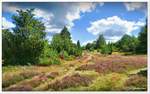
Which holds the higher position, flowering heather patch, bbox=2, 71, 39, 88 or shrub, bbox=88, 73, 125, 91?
flowering heather patch, bbox=2, 71, 39, 88

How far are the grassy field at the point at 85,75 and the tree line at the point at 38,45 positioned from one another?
0.06 meters

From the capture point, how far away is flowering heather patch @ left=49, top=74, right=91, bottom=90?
389 centimetres

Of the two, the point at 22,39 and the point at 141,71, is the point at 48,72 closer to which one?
the point at 22,39

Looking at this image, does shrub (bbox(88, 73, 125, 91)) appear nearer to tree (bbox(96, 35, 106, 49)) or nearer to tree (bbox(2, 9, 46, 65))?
tree (bbox(96, 35, 106, 49))

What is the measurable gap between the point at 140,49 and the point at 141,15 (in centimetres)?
30

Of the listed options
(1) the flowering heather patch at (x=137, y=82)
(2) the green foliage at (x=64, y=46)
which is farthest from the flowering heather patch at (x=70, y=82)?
(1) the flowering heather patch at (x=137, y=82)

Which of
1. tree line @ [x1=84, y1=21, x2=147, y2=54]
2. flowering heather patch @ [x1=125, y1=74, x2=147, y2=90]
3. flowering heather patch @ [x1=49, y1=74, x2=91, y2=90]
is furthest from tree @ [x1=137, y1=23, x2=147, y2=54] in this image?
flowering heather patch @ [x1=49, y1=74, x2=91, y2=90]

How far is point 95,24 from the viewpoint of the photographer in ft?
13.0

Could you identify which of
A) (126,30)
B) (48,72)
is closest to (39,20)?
(48,72)

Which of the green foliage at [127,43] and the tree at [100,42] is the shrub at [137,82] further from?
the tree at [100,42]

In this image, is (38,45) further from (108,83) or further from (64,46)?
(108,83)

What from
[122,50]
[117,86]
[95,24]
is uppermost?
[95,24]

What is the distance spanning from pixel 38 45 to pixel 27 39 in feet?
0.37

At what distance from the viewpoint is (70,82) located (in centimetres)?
390
